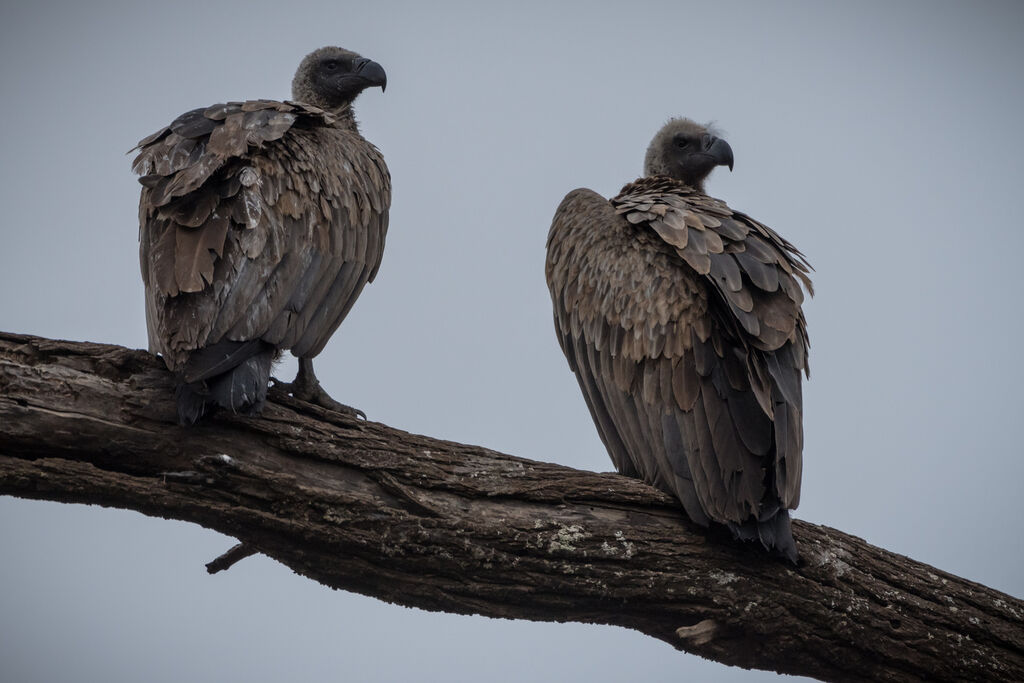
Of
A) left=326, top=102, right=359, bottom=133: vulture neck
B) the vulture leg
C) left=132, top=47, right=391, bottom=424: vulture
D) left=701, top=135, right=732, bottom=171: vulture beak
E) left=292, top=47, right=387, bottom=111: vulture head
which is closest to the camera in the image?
left=132, top=47, right=391, bottom=424: vulture

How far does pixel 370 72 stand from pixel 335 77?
11.3 inches

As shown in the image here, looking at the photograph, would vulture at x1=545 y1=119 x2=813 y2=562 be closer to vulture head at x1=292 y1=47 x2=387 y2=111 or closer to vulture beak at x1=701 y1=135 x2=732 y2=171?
vulture beak at x1=701 y1=135 x2=732 y2=171

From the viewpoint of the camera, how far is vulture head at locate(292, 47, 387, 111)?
25.7 feet

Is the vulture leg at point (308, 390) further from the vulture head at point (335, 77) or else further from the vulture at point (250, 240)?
the vulture head at point (335, 77)

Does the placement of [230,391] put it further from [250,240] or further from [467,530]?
[467,530]

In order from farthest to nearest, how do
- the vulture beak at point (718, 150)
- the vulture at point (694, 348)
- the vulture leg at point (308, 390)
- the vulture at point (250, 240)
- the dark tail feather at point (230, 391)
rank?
1. the vulture beak at point (718, 150)
2. the vulture leg at point (308, 390)
3. the vulture at point (694, 348)
4. the vulture at point (250, 240)
5. the dark tail feather at point (230, 391)

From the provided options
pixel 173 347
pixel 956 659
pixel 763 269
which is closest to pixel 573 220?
pixel 763 269

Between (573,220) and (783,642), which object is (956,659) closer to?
(783,642)

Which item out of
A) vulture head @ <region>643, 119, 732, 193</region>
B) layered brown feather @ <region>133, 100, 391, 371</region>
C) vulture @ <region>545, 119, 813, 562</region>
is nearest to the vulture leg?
layered brown feather @ <region>133, 100, 391, 371</region>

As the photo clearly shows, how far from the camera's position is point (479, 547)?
4.77m

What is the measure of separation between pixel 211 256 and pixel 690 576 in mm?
2725

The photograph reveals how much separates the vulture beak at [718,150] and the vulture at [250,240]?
9.76ft

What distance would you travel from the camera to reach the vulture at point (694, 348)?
16.5ft

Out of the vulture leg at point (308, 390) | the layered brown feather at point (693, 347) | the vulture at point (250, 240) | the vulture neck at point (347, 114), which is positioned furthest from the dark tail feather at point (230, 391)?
the vulture neck at point (347, 114)
